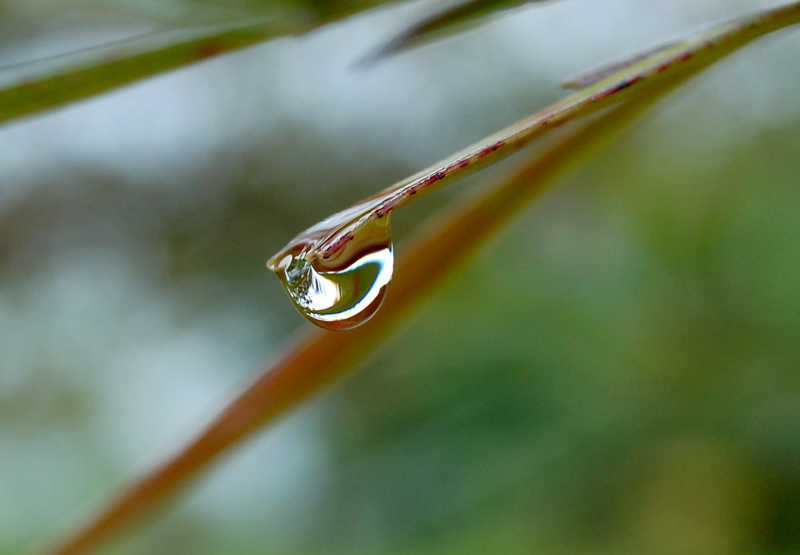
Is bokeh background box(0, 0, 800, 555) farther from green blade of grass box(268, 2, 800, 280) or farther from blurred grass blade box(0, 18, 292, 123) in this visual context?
green blade of grass box(268, 2, 800, 280)

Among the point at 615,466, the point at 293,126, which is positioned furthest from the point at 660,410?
the point at 293,126

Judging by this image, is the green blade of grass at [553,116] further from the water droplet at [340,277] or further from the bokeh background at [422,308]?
the bokeh background at [422,308]

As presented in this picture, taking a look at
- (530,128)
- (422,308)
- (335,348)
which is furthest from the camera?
(422,308)

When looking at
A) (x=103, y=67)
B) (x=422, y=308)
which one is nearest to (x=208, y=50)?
(x=103, y=67)

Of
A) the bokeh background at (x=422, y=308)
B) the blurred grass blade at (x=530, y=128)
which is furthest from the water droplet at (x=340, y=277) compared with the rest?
the bokeh background at (x=422, y=308)

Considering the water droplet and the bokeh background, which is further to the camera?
the bokeh background

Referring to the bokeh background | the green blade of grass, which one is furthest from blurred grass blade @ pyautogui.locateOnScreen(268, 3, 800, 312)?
the bokeh background

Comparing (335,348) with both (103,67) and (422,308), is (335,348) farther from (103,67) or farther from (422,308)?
(422,308)
